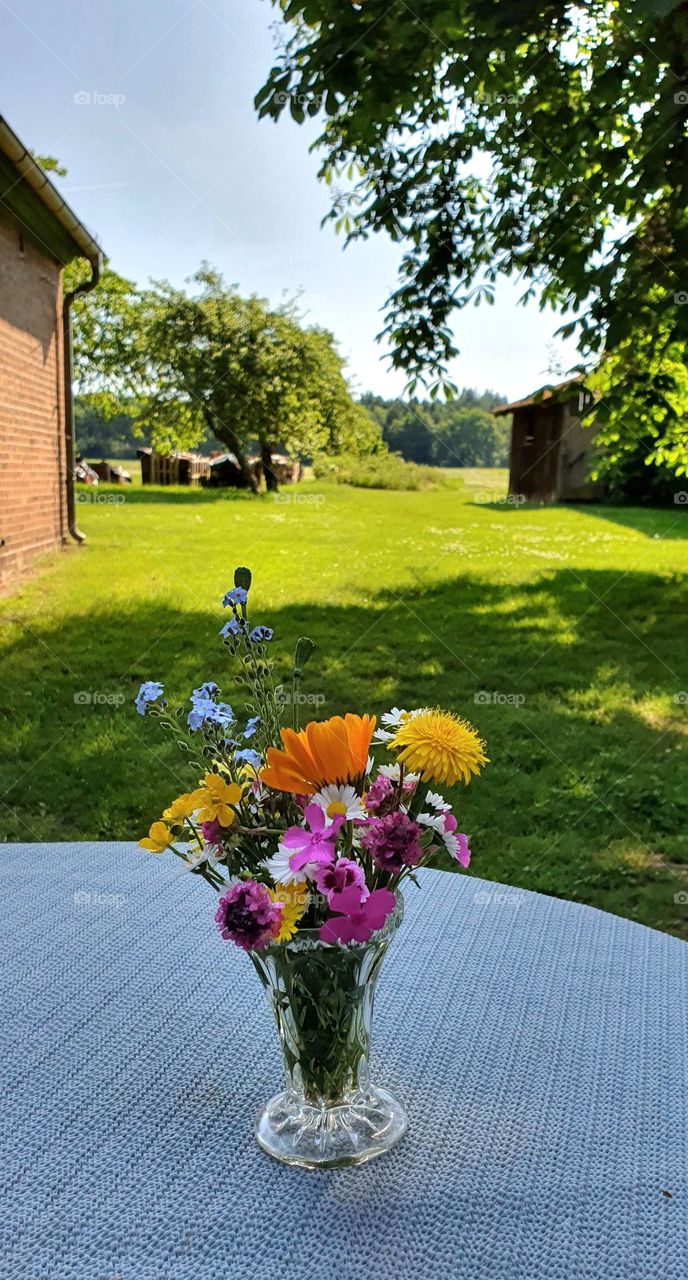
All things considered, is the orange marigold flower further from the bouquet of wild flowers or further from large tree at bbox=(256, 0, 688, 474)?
large tree at bbox=(256, 0, 688, 474)

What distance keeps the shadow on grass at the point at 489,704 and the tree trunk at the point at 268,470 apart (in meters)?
0.42

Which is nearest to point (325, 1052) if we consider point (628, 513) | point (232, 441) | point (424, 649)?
point (424, 649)

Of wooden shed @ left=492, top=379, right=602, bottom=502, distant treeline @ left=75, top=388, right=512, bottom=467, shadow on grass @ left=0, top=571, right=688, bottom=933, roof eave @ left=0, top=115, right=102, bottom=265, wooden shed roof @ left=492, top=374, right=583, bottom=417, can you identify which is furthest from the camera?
wooden shed @ left=492, top=379, right=602, bottom=502

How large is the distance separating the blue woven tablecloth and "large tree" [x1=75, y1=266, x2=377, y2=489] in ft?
8.31

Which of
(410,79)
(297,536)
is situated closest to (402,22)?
(410,79)

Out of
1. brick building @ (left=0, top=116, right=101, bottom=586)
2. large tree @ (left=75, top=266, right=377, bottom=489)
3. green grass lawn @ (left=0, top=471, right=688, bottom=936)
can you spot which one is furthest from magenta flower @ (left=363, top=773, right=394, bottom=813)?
large tree @ (left=75, top=266, right=377, bottom=489)

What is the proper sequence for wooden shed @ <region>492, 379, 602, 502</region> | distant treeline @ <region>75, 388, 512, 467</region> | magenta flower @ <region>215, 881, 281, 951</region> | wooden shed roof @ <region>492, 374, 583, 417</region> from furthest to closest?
wooden shed @ <region>492, 379, 602, 502</region>, distant treeline @ <region>75, 388, 512, 467</region>, wooden shed roof @ <region>492, 374, 583, 417</region>, magenta flower @ <region>215, 881, 281, 951</region>

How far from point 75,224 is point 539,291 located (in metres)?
1.43

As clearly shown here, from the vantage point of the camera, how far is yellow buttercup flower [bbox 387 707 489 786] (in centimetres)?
54

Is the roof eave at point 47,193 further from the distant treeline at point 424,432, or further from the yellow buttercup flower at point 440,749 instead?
the yellow buttercup flower at point 440,749

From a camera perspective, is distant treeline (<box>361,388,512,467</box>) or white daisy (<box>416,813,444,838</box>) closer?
white daisy (<box>416,813,444,838</box>)

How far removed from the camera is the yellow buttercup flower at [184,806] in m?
0.53

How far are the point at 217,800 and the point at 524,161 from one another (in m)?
3.10

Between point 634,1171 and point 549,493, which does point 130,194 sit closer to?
point 549,493
